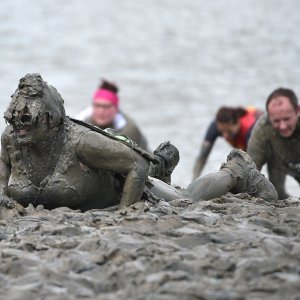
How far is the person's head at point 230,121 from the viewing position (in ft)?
61.1

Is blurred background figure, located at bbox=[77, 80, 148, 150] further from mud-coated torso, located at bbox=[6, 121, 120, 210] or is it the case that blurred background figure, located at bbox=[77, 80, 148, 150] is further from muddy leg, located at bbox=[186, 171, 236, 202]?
mud-coated torso, located at bbox=[6, 121, 120, 210]

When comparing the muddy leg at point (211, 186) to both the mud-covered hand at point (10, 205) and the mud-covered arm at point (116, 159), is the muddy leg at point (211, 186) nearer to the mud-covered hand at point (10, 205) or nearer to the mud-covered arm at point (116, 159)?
the mud-covered arm at point (116, 159)

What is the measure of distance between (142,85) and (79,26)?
44.6ft

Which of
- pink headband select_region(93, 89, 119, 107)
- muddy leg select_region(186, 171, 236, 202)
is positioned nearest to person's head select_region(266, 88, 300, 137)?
muddy leg select_region(186, 171, 236, 202)

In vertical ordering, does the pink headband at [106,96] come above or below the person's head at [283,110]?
above

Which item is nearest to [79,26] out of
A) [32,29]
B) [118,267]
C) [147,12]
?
[32,29]

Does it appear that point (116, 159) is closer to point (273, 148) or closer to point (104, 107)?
point (273, 148)

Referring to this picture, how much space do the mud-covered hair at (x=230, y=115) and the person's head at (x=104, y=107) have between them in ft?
5.19

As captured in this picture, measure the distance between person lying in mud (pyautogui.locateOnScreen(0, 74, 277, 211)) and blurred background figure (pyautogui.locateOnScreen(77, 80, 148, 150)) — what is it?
7697mm

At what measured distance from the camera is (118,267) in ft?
30.3

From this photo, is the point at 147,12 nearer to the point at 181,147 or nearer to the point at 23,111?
the point at 181,147

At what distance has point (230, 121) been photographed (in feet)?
61.3

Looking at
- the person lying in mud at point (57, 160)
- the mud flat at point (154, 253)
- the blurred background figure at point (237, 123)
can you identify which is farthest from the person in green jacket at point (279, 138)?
the person lying in mud at point (57, 160)

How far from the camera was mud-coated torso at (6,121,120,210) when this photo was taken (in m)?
11.0
